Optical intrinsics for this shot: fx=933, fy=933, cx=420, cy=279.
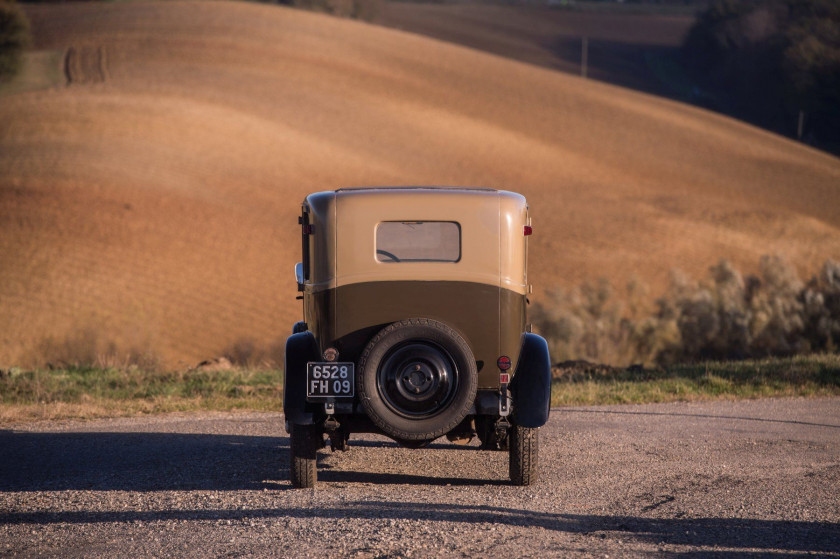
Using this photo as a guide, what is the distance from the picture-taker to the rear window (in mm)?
7422

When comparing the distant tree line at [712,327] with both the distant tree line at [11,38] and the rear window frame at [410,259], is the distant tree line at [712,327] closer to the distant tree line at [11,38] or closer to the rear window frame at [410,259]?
the rear window frame at [410,259]

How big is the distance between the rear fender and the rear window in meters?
1.00

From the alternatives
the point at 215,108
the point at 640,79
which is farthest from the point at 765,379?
the point at 640,79

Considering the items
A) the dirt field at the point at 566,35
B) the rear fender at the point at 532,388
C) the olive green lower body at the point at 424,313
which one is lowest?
the rear fender at the point at 532,388

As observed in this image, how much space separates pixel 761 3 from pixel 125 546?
303ft

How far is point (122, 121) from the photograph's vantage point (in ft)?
136

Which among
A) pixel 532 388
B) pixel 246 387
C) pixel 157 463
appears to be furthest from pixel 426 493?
pixel 246 387

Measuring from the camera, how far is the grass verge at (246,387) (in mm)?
11703

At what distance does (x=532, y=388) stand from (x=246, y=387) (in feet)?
21.1

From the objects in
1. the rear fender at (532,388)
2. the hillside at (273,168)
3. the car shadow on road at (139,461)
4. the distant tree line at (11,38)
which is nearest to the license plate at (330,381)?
the car shadow on road at (139,461)

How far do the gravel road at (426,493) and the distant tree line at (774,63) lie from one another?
2522 inches

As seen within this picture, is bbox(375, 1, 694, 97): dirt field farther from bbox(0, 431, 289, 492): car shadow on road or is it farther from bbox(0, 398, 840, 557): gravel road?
bbox(0, 431, 289, 492): car shadow on road

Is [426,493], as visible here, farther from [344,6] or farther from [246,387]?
[344,6]

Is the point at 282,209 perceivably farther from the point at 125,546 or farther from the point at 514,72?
the point at 514,72
